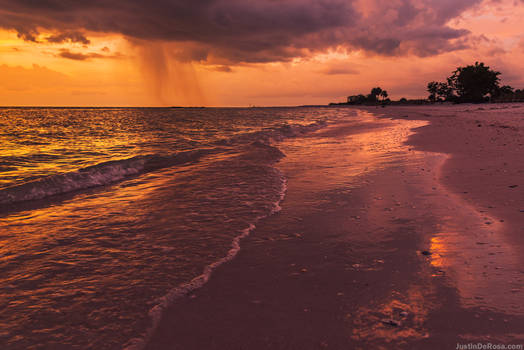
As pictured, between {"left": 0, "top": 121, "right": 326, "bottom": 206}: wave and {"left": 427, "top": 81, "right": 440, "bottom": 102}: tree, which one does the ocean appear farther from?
{"left": 427, "top": 81, "right": 440, "bottom": 102}: tree

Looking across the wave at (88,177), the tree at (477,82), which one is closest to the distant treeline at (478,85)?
the tree at (477,82)

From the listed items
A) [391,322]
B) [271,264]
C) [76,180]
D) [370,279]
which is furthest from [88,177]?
[391,322]

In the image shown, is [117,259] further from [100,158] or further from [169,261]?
[100,158]

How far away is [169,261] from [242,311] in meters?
1.72

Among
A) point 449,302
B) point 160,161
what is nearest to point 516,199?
point 449,302

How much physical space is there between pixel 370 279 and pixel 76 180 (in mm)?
10266

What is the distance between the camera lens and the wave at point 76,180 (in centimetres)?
886

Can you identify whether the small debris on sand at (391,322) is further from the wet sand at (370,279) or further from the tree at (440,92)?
the tree at (440,92)

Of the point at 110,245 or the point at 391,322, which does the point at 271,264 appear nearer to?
the point at 391,322

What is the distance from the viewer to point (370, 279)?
3738 millimetres

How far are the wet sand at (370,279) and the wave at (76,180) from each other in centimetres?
728

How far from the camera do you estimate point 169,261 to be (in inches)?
176

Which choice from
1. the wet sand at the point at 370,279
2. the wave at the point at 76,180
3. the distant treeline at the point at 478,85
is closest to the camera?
the wet sand at the point at 370,279

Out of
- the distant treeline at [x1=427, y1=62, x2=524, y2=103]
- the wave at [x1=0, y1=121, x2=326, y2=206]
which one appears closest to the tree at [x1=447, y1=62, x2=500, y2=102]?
the distant treeline at [x1=427, y1=62, x2=524, y2=103]
